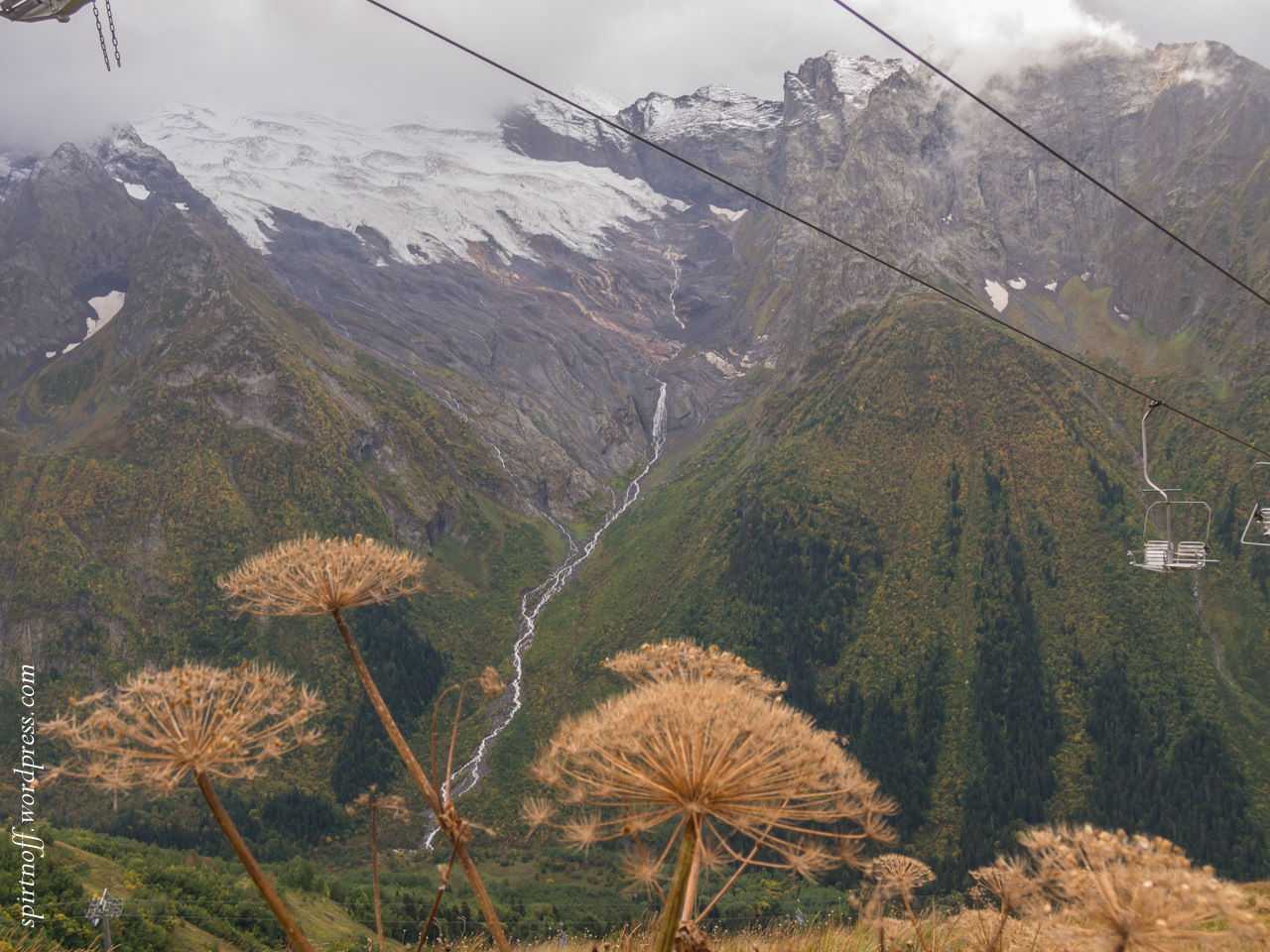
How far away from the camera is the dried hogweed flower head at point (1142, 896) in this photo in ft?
16.4

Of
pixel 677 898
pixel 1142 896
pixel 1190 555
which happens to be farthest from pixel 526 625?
pixel 677 898

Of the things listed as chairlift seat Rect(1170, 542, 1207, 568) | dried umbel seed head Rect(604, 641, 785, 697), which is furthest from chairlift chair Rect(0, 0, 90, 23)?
chairlift seat Rect(1170, 542, 1207, 568)

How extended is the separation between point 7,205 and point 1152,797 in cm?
20706

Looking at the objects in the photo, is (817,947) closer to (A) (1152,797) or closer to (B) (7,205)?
(A) (1152,797)

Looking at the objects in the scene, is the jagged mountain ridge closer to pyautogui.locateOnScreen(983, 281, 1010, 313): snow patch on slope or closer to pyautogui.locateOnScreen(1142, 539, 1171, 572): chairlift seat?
pyautogui.locateOnScreen(983, 281, 1010, 313): snow patch on slope

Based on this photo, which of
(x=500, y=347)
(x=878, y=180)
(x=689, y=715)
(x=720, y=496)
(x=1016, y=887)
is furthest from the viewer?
(x=500, y=347)

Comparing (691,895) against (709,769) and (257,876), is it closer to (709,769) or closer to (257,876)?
(709,769)

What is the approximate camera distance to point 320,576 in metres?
6.84

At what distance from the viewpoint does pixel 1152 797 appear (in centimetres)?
7694

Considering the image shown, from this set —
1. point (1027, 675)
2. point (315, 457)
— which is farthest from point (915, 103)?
point (315, 457)

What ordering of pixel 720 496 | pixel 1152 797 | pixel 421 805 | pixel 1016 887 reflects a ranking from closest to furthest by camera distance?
pixel 1016 887
pixel 1152 797
pixel 421 805
pixel 720 496

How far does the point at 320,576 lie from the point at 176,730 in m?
1.81

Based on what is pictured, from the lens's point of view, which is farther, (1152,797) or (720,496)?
(720,496)

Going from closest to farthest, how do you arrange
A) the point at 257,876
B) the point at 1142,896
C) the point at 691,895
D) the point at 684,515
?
the point at 257,876, the point at 691,895, the point at 1142,896, the point at 684,515
